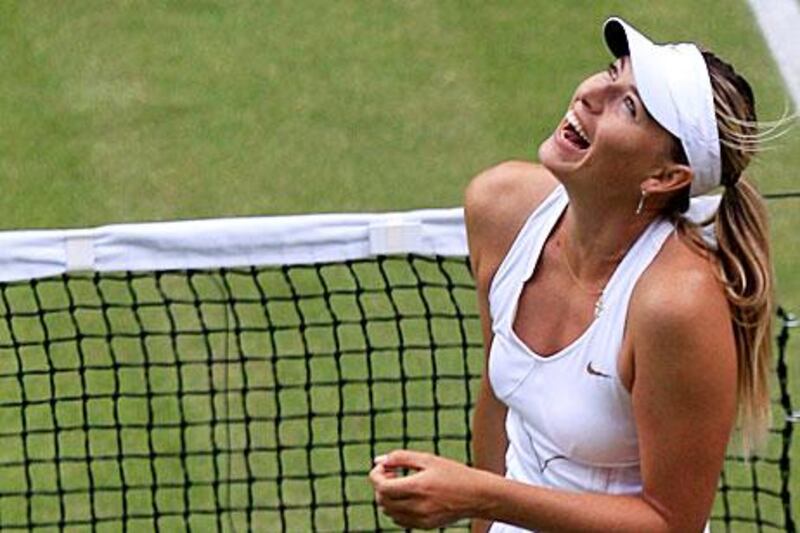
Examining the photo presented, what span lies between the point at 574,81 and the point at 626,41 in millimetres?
3455

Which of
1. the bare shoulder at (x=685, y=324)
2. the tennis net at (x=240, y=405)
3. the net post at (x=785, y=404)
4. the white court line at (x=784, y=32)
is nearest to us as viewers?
the bare shoulder at (x=685, y=324)

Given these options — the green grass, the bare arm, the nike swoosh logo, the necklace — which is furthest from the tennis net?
the nike swoosh logo

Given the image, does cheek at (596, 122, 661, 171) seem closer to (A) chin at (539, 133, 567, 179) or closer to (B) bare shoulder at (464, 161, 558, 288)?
(A) chin at (539, 133, 567, 179)

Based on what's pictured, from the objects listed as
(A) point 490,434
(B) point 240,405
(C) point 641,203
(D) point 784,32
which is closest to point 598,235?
(C) point 641,203

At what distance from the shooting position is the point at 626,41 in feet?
8.87

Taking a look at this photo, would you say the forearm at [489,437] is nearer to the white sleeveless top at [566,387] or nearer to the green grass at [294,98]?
the white sleeveless top at [566,387]

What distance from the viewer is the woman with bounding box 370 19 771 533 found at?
2.58m

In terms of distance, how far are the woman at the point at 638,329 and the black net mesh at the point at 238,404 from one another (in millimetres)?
1499

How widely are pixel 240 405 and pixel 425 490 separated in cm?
226

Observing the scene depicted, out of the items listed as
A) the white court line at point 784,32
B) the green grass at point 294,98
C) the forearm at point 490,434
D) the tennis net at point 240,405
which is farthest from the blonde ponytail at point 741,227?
the white court line at point 784,32

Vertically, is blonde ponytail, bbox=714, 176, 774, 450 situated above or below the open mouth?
below

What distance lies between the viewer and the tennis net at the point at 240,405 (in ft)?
14.8

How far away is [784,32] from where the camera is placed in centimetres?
642

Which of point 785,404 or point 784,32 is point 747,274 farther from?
point 784,32
